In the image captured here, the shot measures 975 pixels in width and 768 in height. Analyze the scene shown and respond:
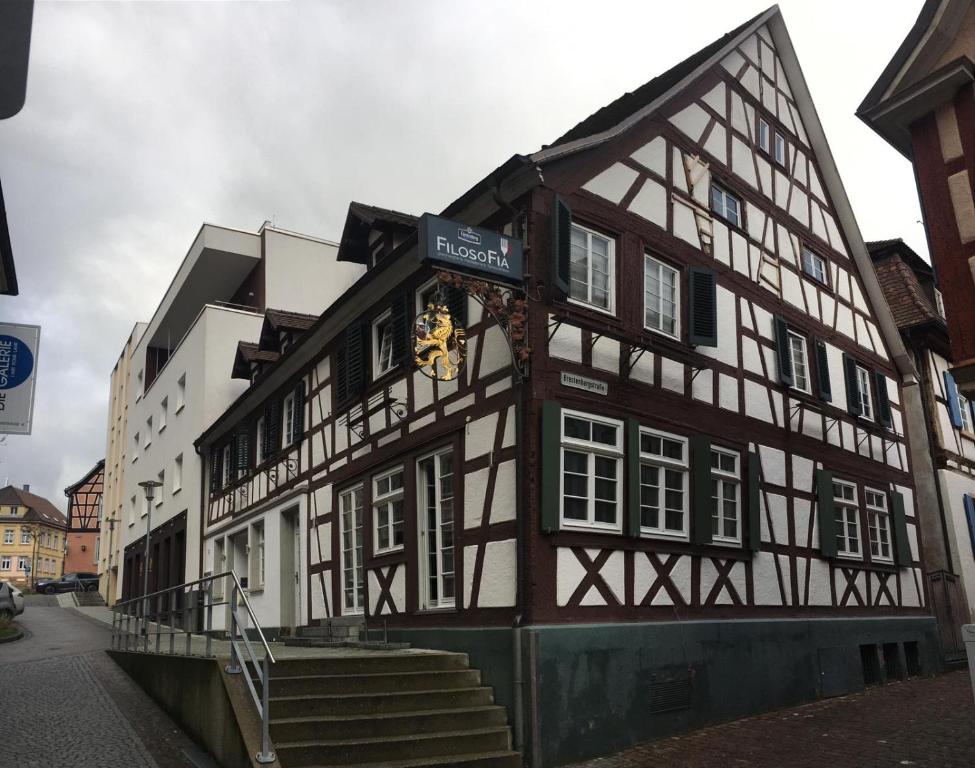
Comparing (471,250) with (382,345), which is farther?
(382,345)

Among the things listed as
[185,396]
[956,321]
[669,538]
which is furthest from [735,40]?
[185,396]

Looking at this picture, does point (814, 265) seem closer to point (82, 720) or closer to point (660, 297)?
point (660, 297)

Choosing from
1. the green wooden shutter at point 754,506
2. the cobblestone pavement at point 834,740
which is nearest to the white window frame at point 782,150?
the green wooden shutter at point 754,506

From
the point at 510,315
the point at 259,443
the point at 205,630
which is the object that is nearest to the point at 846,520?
the point at 510,315

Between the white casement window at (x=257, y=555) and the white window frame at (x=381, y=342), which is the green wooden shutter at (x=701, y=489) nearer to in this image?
the white window frame at (x=381, y=342)

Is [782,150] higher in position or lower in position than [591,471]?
higher

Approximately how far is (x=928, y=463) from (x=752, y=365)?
7401 millimetres

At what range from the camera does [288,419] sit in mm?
17797

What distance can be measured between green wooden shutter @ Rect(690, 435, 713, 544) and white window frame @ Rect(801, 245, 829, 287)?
546 centimetres

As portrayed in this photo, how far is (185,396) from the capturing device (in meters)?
26.3

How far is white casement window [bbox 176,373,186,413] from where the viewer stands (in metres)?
26.6

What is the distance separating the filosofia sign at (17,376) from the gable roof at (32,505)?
96.9 m

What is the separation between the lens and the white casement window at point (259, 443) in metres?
19.2

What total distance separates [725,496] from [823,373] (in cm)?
401
